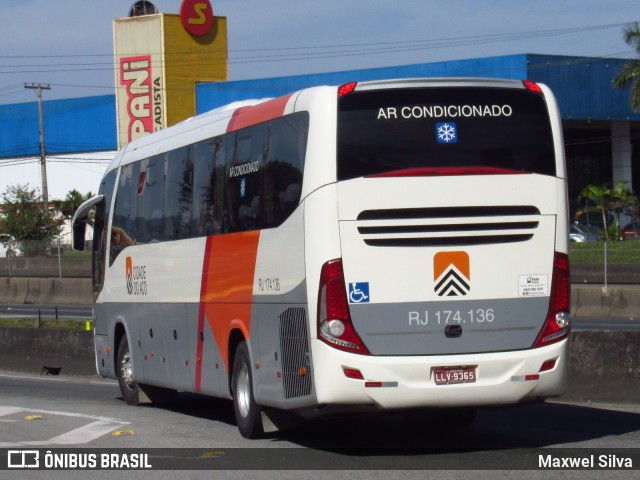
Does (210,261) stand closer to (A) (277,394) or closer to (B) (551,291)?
(A) (277,394)

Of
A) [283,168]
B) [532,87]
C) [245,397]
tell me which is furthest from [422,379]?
[532,87]

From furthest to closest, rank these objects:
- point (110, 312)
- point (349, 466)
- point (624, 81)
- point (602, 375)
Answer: point (624, 81) → point (110, 312) → point (602, 375) → point (349, 466)

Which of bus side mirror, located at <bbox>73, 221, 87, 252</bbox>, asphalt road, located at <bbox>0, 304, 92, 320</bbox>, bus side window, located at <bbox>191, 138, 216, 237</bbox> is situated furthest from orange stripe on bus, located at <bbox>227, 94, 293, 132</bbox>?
asphalt road, located at <bbox>0, 304, 92, 320</bbox>

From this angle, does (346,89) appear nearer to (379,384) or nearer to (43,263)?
(379,384)

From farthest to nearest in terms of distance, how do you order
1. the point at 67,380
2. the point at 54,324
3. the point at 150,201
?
the point at 54,324
the point at 67,380
the point at 150,201

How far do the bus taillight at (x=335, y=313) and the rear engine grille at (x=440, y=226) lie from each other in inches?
17.0

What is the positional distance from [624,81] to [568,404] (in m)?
42.3

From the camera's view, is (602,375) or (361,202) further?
(602,375)

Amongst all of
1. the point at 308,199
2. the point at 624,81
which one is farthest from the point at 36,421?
the point at 624,81

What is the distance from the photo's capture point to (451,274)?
10648 millimetres

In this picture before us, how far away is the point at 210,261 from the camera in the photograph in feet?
43.3

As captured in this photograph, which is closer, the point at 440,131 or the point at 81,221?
the point at 440,131

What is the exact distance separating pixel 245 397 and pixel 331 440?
40.6 inches

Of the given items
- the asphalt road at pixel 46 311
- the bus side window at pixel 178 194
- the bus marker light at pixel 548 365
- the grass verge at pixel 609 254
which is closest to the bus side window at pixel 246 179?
the bus side window at pixel 178 194
